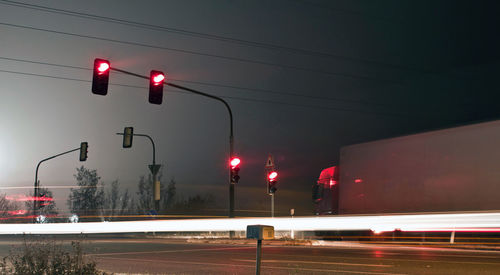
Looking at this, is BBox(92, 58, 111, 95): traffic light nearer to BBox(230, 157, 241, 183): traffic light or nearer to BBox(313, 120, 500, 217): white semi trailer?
BBox(230, 157, 241, 183): traffic light

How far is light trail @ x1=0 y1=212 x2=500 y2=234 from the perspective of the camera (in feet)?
60.7

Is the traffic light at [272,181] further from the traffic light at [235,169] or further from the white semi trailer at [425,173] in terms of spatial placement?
the white semi trailer at [425,173]

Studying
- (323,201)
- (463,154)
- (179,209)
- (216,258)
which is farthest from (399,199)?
(179,209)

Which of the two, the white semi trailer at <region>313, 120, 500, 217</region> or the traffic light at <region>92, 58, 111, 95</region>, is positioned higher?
the traffic light at <region>92, 58, 111, 95</region>

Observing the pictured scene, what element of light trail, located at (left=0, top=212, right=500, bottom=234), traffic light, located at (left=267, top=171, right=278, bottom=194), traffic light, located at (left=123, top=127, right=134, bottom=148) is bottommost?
light trail, located at (left=0, top=212, right=500, bottom=234)

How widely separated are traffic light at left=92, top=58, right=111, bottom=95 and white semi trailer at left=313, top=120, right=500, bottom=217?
1212 centimetres

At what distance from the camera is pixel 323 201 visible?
95.2 feet

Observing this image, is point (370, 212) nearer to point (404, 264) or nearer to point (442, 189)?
point (442, 189)

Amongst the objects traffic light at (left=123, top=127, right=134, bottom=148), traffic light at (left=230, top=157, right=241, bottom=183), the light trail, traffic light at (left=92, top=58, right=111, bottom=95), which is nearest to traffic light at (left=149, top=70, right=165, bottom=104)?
traffic light at (left=92, top=58, right=111, bottom=95)

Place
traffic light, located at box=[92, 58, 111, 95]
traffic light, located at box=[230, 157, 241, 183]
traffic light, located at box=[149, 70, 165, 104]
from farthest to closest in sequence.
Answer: traffic light, located at box=[230, 157, 241, 183]
traffic light, located at box=[149, 70, 165, 104]
traffic light, located at box=[92, 58, 111, 95]

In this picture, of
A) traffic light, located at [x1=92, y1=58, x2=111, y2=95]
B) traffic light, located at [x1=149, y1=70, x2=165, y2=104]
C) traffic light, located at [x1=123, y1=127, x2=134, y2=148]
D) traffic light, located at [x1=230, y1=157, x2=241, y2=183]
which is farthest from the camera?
traffic light, located at [x1=123, y1=127, x2=134, y2=148]

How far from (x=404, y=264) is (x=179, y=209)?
5995 cm

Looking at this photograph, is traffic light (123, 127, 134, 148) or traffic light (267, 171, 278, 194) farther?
traffic light (123, 127, 134, 148)

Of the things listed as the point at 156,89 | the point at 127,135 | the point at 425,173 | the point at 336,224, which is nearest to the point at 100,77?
the point at 156,89
